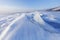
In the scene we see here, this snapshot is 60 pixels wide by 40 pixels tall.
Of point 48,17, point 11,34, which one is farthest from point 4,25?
point 48,17

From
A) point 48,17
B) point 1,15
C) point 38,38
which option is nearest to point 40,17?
point 48,17

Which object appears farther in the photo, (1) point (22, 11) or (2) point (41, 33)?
(1) point (22, 11)

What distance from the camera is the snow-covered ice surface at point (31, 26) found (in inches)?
38.8

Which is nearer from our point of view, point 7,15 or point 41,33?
point 41,33

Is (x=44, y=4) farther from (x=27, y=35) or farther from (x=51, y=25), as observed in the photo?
(x=27, y=35)

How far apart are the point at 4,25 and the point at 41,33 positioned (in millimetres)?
293

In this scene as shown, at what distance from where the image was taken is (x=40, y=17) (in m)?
1.10

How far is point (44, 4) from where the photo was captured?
115 cm

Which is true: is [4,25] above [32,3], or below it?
below

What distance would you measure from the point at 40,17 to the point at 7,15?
0.28m

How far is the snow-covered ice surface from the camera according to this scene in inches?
38.8

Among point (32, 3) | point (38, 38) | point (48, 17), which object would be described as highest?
point (32, 3)

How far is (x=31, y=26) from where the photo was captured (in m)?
1.04

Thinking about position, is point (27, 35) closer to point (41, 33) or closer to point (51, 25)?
point (41, 33)
